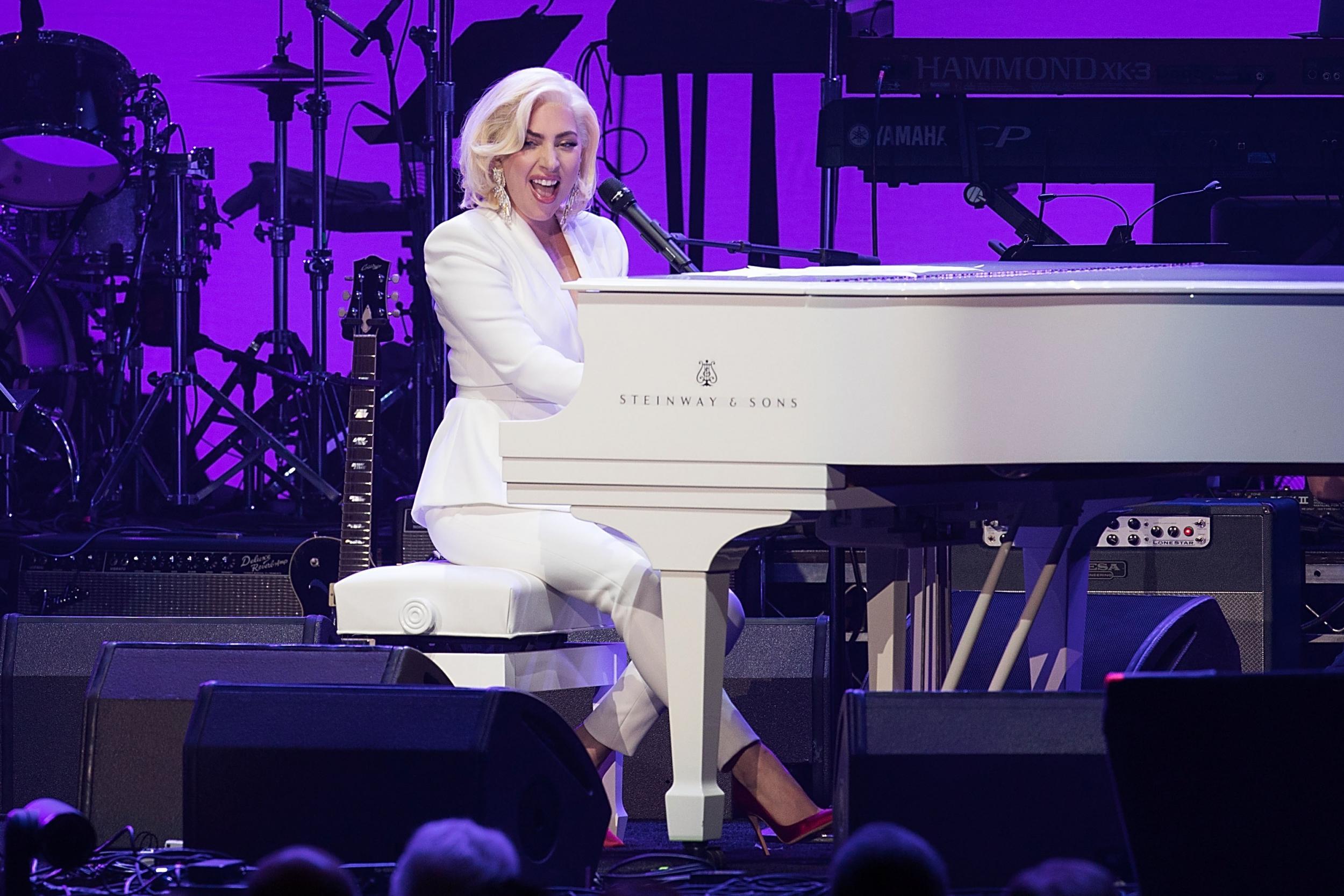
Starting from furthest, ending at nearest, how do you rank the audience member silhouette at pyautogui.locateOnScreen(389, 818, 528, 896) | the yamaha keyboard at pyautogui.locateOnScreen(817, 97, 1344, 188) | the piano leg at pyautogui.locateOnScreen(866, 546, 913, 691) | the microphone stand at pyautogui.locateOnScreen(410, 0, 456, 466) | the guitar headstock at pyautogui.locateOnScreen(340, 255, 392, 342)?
the microphone stand at pyautogui.locateOnScreen(410, 0, 456, 466)
the yamaha keyboard at pyautogui.locateOnScreen(817, 97, 1344, 188)
the guitar headstock at pyautogui.locateOnScreen(340, 255, 392, 342)
the piano leg at pyautogui.locateOnScreen(866, 546, 913, 691)
the audience member silhouette at pyautogui.locateOnScreen(389, 818, 528, 896)

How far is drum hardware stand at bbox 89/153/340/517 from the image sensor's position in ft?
19.6

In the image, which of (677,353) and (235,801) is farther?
(677,353)

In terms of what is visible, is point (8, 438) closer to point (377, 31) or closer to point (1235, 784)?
point (377, 31)

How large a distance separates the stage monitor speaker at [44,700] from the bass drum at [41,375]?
2540mm

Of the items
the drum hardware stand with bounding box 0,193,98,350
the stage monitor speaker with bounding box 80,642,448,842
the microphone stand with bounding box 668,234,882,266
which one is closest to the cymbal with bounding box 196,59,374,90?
the drum hardware stand with bounding box 0,193,98,350

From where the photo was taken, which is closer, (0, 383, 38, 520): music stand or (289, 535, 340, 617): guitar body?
(289, 535, 340, 617): guitar body

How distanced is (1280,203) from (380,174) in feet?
12.1

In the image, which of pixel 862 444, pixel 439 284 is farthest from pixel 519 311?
pixel 862 444

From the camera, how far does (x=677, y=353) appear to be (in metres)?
2.96

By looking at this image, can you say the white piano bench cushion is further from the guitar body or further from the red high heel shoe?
the guitar body

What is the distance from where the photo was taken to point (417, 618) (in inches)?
134

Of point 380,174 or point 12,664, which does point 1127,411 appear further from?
point 380,174

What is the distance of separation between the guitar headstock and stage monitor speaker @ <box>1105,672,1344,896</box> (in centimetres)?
289

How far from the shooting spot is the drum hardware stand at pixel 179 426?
598cm
